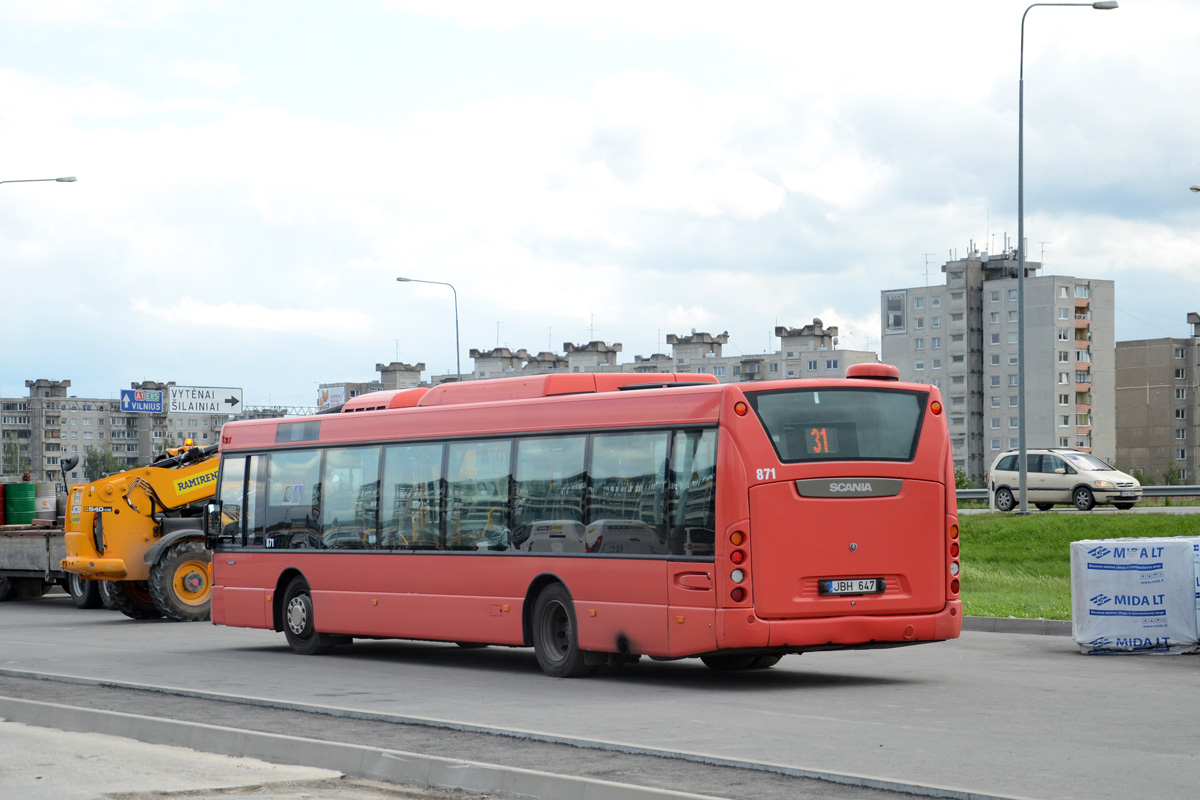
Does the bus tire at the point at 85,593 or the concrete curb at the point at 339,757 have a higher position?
the concrete curb at the point at 339,757

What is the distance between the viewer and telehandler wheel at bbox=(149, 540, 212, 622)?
24953 millimetres

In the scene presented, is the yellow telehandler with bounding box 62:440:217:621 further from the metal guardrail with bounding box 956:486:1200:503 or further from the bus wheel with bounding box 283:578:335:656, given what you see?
the metal guardrail with bounding box 956:486:1200:503

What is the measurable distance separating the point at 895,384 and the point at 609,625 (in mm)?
3304

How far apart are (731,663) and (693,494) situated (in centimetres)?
249

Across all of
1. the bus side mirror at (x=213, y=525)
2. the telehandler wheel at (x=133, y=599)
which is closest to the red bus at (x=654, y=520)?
the bus side mirror at (x=213, y=525)

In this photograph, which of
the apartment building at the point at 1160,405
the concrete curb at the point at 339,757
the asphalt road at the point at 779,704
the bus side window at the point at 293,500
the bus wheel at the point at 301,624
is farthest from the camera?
the apartment building at the point at 1160,405

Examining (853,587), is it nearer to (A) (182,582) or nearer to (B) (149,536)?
(A) (182,582)

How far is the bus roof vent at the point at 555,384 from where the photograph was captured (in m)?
15.5

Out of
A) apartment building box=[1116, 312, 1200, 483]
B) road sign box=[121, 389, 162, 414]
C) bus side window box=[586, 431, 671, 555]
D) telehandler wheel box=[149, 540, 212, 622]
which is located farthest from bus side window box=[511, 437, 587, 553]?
apartment building box=[1116, 312, 1200, 483]

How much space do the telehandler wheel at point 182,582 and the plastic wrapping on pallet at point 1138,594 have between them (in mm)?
13676

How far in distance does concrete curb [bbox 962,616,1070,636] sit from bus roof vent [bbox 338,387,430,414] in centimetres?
782

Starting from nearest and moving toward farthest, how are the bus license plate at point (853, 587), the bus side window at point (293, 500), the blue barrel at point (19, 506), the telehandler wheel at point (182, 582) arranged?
the bus license plate at point (853, 587), the bus side window at point (293, 500), the telehandler wheel at point (182, 582), the blue barrel at point (19, 506)

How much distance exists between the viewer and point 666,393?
14.3m

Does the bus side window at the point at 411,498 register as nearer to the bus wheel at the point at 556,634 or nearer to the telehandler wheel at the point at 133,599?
the bus wheel at the point at 556,634
